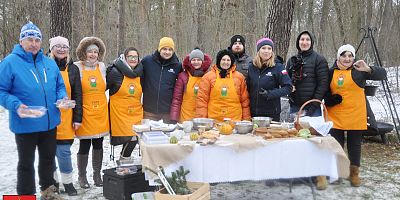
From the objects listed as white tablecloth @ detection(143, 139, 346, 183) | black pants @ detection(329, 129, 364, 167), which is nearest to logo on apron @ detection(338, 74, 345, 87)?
black pants @ detection(329, 129, 364, 167)

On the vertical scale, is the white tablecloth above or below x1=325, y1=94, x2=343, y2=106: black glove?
below

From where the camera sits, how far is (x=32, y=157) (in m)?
3.75

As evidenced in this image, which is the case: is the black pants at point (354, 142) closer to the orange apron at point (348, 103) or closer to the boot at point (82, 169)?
the orange apron at point (348, 103)

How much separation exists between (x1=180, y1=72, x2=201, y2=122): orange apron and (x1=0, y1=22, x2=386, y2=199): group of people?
1 cm

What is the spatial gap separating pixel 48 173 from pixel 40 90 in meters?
0.95

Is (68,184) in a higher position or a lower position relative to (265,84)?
lower

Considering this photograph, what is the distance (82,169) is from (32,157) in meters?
0.93

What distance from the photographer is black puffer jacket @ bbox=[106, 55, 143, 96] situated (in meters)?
4.45

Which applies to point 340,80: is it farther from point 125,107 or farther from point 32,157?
point 32,157

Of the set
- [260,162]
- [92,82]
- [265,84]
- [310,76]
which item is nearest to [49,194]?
[92,82]

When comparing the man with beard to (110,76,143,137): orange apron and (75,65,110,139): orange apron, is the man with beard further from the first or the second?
(75,65,110,139): orange apron

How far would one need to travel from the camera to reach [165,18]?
627 inches

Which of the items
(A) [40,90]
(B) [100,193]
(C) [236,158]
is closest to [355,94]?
(C) [236,158]

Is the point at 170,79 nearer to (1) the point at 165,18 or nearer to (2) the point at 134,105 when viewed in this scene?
(2) the point at 134,105
